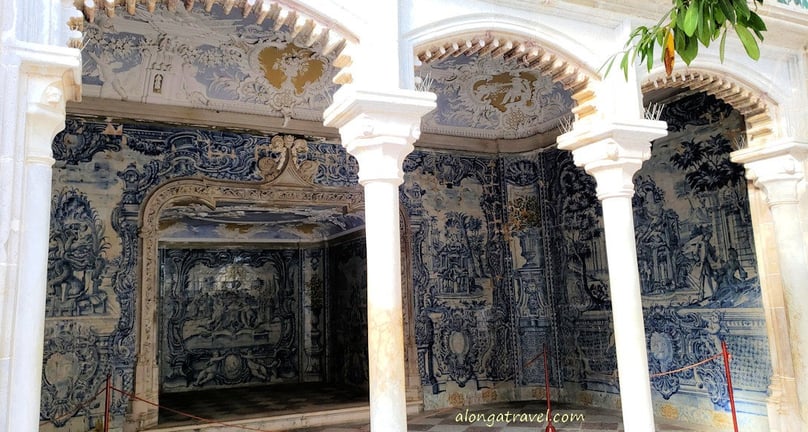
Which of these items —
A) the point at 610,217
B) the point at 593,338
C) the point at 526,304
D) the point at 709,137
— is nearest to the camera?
the point at 610,217

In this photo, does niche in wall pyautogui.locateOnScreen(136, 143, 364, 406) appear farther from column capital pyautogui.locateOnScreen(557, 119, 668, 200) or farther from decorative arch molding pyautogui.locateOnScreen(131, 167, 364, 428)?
column capital pyautogui.locateOnScreen(557, 119, 668, 200)

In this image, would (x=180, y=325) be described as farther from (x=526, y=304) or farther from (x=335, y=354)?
(x=526, y=304)

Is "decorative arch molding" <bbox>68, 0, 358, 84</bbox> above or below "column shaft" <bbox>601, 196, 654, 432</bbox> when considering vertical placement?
above

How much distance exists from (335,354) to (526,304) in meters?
3.35

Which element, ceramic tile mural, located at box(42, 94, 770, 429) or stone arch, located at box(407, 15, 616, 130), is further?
ceramic tile mural, located at box(42, 94, 770, 429)

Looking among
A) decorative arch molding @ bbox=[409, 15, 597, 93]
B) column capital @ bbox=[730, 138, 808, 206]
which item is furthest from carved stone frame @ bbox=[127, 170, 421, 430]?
column capital @ bbox=[730, 138, 808, 206]

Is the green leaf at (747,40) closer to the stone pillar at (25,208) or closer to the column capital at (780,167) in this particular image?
the stone pillar at (25,208)

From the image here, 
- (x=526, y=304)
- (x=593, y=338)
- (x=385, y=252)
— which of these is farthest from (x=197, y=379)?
(x=385, y=252)

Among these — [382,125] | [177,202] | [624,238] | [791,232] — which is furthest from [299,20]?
[791,232]

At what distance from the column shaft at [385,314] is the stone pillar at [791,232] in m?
3.71

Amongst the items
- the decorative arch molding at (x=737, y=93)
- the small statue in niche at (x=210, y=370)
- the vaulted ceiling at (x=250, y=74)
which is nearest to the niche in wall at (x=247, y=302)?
the small statue in niche at (x=210, y=370)

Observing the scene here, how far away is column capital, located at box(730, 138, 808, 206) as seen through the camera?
577 cm

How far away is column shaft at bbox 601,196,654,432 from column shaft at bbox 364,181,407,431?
176cm

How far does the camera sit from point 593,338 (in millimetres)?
7961
